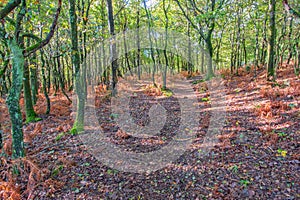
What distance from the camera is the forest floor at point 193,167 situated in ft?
12.8

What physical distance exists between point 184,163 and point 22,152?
4.11 m

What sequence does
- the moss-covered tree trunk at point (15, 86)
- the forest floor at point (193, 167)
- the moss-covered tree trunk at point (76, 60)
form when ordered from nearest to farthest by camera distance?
1. the forest floor at point (193, 167)
2. the moss-covered tree trunk at point (15, 86)
3. the moss-covered tree trunk at point (76, 60)

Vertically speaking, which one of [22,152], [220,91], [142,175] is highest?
[220,91]

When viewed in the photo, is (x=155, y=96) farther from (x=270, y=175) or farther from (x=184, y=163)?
(x=270, y=175)

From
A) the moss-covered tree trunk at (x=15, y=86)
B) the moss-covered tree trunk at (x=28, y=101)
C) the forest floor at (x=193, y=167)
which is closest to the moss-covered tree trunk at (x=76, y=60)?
the forest floor at (x=193, y=167)

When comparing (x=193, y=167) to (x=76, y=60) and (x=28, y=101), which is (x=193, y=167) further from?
(x=28, y=101)

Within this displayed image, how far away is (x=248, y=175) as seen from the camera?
4.06 meters

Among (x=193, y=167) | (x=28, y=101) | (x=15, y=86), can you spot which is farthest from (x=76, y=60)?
(x=193, y=167)

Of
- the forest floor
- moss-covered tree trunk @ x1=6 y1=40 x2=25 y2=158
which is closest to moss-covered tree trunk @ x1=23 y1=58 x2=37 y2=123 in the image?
the forest floor

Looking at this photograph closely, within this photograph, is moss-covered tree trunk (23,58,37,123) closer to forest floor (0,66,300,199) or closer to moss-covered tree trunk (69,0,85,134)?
forest floor (0,66,300,199)

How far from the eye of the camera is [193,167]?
4.67 metres

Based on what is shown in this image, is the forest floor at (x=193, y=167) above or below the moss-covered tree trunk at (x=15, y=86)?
below

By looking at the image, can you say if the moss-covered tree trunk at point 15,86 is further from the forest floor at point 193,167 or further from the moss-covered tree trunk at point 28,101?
the moss-covered tree trunk at point 28,101

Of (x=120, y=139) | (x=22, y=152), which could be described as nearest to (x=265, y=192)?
(x=120, y=139)
